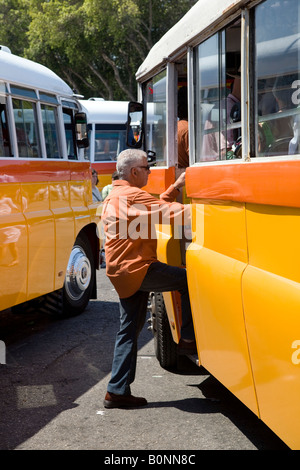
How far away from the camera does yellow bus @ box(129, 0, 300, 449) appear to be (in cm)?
315

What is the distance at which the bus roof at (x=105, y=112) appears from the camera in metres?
19.0

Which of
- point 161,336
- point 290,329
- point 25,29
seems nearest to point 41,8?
point 25,29

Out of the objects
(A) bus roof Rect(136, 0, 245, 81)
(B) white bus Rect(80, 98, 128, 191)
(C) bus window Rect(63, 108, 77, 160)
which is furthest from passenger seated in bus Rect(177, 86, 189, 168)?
(B) white bus Rect(80, 98, 128, 191)

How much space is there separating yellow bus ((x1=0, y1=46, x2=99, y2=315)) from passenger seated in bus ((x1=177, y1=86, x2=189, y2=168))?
1.73m

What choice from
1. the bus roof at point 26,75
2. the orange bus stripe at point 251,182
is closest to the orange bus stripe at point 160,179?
the orange bus stripe at point 251,182

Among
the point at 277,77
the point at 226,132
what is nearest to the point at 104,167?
the point at 226,132

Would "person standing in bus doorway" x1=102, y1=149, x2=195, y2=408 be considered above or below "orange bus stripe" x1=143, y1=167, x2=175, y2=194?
below

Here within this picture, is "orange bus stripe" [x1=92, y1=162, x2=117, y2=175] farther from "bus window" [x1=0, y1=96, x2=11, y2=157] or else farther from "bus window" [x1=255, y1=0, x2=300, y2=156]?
"bus window" [x1=255, y1=0, x2=300, y2=156]

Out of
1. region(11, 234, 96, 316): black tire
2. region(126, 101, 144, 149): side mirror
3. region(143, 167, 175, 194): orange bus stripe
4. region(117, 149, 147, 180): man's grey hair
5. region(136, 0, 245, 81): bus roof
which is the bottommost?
region(11, 234, 96, 316): black tire

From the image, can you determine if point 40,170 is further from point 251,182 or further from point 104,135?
point 104,135

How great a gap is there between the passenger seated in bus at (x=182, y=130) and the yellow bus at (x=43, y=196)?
5.68 ft

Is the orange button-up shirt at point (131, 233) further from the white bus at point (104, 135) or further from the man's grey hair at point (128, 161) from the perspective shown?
the white bus at point (104, 135)

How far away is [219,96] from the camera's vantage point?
13.8ft

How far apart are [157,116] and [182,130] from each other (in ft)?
2.61
